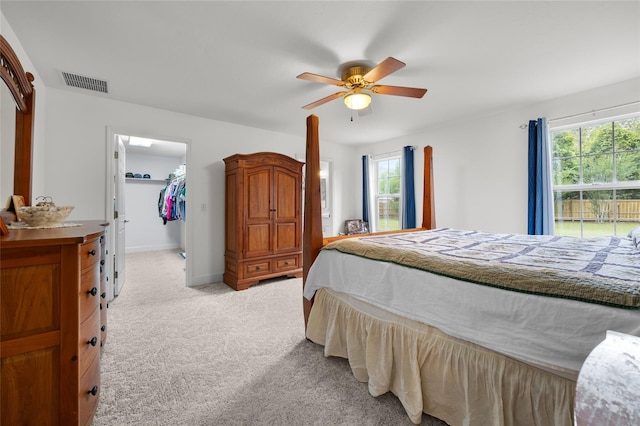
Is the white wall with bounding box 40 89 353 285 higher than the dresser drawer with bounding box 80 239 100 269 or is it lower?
higher

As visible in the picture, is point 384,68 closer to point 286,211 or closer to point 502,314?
point 502,314

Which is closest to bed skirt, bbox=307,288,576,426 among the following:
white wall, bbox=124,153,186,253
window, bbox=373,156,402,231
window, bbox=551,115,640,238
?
window, bbox=551,115,640,238

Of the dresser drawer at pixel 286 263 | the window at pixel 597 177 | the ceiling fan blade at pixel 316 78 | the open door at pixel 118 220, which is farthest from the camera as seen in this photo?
the dresser drawer at pixel 286 263

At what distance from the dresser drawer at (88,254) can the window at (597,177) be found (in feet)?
14.5

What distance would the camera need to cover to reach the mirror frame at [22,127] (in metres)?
1.68

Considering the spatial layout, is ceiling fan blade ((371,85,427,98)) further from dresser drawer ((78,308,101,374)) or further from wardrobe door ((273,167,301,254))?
dresser drawer ((78,308,101,374))

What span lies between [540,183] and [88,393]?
4.23 metres

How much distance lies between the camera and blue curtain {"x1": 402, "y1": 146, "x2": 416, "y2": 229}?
450 cm

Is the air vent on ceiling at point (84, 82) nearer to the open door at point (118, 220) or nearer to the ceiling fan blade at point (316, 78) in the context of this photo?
the open door at point (118, 220)

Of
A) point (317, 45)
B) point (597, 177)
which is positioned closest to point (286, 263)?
point (317, 45)

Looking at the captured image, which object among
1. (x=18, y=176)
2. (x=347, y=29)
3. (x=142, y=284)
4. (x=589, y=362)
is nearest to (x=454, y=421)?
(x=589, y=362)

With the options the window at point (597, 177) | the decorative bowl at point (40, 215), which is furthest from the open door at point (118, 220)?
the window at point (597, 177)

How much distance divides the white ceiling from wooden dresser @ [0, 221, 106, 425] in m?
1.60

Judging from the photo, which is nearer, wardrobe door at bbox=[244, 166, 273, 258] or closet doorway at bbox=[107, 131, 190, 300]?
wardrobe door at bbox=[244, 166, 273, 258]
